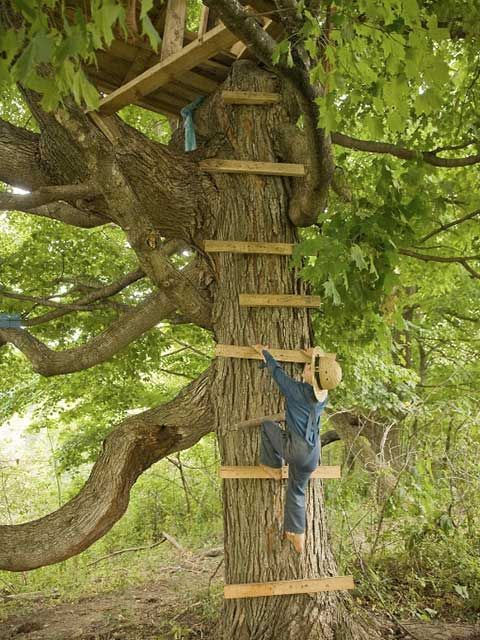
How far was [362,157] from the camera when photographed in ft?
30.2

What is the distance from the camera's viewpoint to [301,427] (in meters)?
3.95

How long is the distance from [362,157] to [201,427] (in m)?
5.74

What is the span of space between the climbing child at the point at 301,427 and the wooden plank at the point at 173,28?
242cm

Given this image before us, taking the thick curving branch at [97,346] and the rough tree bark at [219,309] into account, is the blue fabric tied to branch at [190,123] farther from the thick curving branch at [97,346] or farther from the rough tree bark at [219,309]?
the thick curving branch at [97,346]

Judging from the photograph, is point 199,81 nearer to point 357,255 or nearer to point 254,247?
point 254,247

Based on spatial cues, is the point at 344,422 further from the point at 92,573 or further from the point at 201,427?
the point at 201,427

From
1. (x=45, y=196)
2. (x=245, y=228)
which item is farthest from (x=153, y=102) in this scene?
(x=45, y=196)

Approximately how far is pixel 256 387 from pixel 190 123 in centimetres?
248

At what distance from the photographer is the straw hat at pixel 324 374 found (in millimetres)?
3846

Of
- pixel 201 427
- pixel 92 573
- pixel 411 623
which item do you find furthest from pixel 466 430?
pixel 92 573

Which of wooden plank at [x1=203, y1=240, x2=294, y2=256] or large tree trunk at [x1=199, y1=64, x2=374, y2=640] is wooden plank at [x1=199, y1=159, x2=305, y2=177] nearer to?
large tree trunk at [x1=199, y1=64, x2=374, y2=640]

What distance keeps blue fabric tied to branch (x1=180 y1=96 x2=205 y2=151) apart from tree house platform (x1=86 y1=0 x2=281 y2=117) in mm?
102

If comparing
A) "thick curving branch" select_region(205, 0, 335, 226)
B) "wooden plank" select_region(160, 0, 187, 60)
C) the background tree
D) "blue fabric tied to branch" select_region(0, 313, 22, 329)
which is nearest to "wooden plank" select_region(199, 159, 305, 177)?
the background tree

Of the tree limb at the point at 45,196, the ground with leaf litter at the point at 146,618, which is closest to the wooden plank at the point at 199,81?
the tree limb at the point at 45,196
